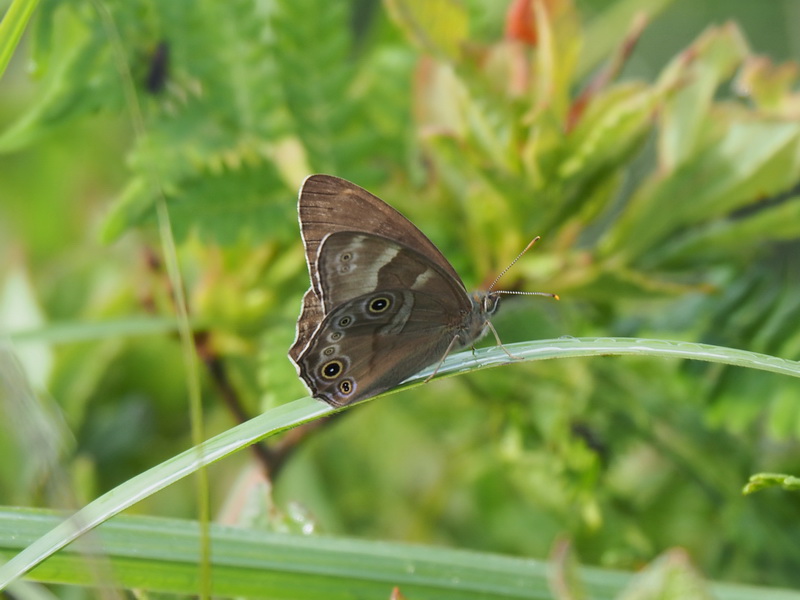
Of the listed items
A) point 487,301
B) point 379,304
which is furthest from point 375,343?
point 487,301

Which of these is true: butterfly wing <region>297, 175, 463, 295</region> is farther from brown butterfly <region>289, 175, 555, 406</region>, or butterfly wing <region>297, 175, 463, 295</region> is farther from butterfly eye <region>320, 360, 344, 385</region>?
butterfly eye <region>320, 360, 344, 385</region>

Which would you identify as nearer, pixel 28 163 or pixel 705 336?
pixel 705 336

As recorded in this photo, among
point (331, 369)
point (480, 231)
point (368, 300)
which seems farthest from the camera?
point (480, 231)

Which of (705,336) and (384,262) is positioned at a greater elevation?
(384,262)

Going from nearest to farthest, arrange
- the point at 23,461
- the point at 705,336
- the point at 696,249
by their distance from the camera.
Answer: the point at 696,249 → the point at 705,336 → the point at 23,461

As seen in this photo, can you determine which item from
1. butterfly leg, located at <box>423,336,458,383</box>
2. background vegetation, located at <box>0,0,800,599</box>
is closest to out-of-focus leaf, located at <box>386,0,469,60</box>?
background vegetation, located at <box>0,0,800,599</box>

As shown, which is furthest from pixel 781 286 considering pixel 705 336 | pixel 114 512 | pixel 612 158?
pixel 114 512

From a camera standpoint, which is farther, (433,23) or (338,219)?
(433,23)

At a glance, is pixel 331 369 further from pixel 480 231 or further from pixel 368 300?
pixel 480 231

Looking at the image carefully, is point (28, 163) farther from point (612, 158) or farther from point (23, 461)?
point (612, 158)
